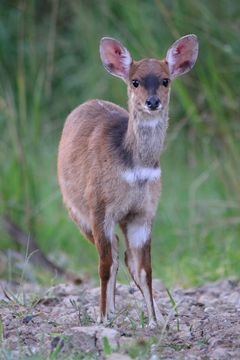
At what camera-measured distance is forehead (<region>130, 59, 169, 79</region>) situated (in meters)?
6.15

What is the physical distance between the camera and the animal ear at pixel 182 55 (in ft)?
21.5

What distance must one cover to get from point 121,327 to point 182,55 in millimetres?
1928

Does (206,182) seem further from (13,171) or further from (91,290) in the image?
(91,290)

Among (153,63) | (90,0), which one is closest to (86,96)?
(90,0)

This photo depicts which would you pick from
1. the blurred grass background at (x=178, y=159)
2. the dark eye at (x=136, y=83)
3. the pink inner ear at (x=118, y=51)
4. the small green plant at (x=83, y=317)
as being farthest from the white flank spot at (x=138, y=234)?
the blurred grass background at (x=178, y=159)

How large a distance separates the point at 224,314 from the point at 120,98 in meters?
5.09

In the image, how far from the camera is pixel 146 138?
6.09 meters

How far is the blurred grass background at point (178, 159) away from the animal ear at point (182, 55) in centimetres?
217

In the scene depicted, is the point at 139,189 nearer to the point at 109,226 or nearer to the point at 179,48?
the point at 109,226

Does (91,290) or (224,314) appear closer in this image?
(224,314)

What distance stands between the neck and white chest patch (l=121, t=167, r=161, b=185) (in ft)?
0.11

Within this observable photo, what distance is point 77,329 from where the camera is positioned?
17.3 feet

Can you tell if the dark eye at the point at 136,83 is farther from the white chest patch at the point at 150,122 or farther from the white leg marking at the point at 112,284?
the white leg marking at the point at 112,284

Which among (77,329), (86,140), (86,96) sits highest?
(86,96)
